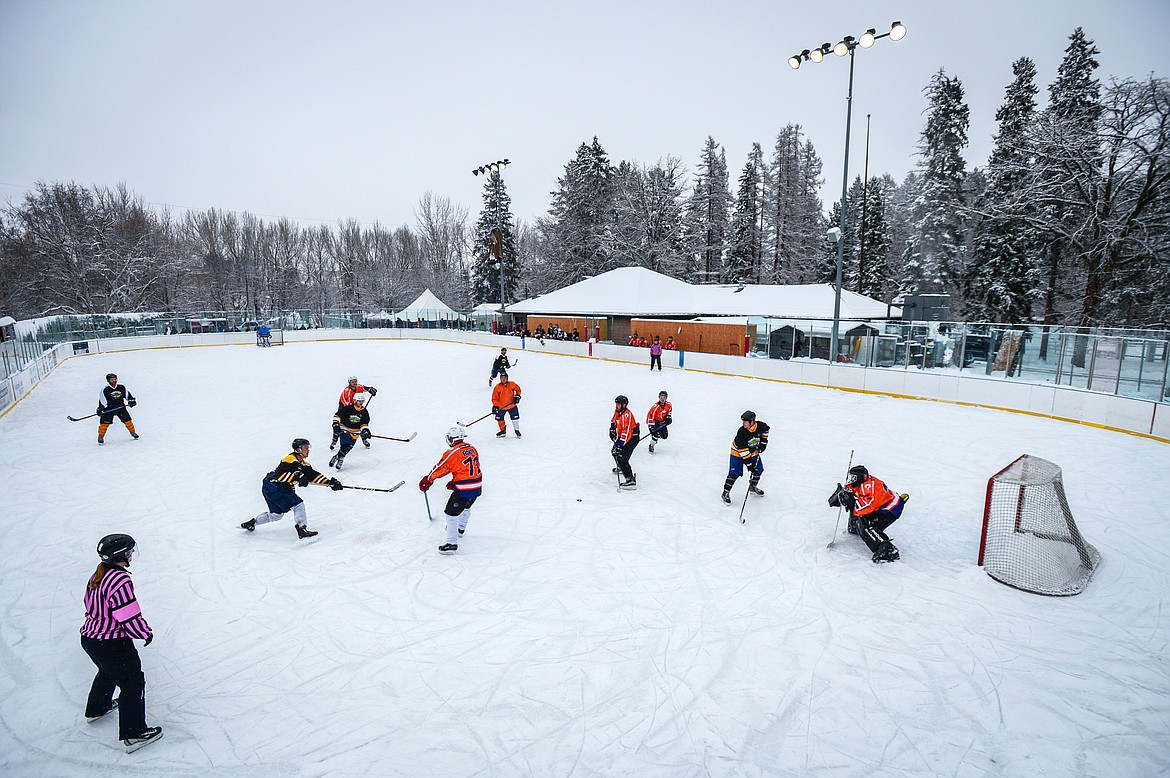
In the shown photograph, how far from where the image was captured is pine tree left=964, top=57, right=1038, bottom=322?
26172 millimetres

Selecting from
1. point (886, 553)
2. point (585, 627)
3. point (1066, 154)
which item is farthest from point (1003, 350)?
point (585, 627)

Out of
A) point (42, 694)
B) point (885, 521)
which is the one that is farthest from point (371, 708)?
point (885, 521)

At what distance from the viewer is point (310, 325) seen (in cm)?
4397

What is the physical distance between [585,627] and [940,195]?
125 ft

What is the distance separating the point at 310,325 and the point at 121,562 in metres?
45.7

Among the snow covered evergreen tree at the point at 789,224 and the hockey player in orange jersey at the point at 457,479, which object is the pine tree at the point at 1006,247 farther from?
the hockey player in orange jersey at the point at 457,479

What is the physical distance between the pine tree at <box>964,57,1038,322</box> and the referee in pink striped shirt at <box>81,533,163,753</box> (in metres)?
32.1

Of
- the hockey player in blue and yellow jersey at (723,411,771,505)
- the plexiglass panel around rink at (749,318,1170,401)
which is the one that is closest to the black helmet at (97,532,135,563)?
the hockey player in blue and yellow jersey at (723,411,771,505)

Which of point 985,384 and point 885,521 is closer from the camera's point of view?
point 885,521

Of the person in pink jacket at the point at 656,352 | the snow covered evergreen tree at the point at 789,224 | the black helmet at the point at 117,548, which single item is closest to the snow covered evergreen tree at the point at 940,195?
the snow covered evergreen tree at the point at 789,224

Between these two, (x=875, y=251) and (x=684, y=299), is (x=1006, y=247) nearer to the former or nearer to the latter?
(x=875, y=251)

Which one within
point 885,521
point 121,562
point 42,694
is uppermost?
point 121,562

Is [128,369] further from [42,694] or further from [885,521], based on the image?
[885,521]

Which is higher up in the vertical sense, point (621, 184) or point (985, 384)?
point (621, 184)
